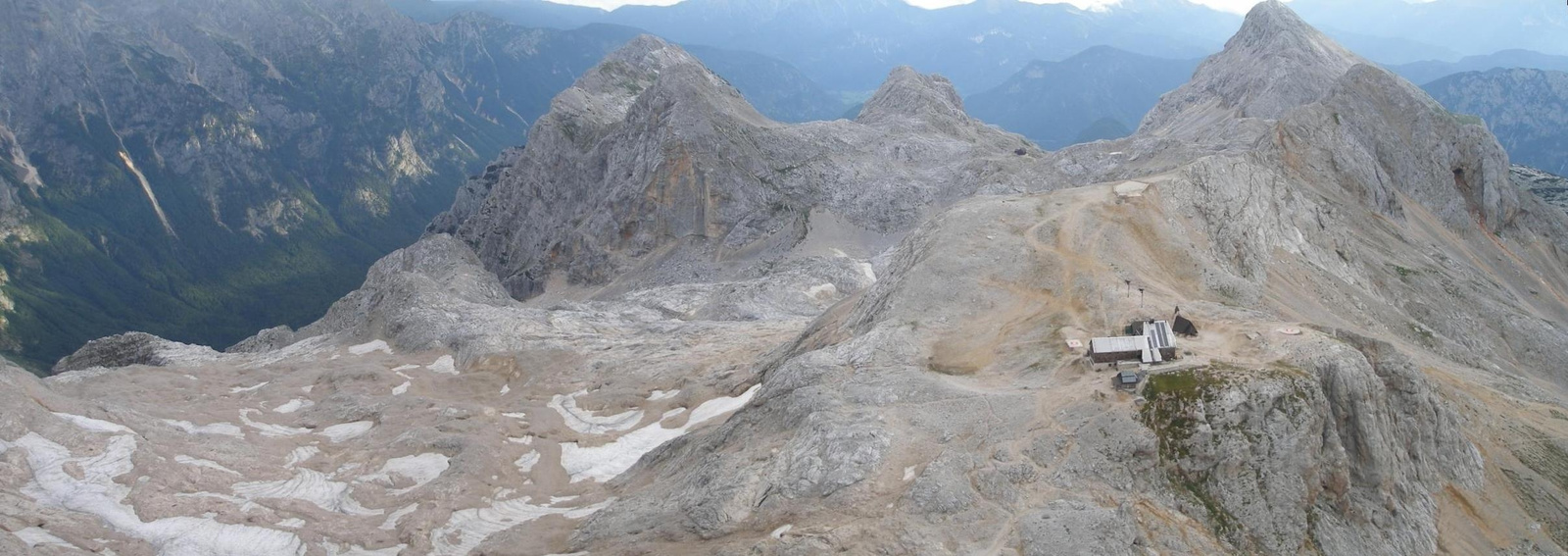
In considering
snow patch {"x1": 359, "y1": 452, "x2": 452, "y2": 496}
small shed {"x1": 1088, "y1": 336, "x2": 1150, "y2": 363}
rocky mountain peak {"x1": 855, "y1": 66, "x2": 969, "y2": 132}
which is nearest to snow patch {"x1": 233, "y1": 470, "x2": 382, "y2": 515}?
snow patch {"x1": 359, "y1": 452, "x2": 452, "y2": 496}

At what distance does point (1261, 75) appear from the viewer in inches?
4754

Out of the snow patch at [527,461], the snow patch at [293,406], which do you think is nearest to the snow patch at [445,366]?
the snow patch at [293,406]

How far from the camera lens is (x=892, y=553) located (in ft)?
80.9

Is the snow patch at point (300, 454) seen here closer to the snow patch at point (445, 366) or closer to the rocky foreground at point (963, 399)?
the rocky foreground at point (963, 399)

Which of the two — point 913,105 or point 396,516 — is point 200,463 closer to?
point 396,516

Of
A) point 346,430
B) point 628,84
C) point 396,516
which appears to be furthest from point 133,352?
point 628,84

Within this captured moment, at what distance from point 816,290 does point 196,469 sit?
4956 cm

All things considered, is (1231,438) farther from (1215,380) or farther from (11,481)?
(11,481)

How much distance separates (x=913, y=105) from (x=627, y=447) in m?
97.8

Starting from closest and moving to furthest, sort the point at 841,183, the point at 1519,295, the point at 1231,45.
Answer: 1. the point at 1519,295
2. the point at 841,183
3. the point at 1231,45

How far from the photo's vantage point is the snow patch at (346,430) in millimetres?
46219

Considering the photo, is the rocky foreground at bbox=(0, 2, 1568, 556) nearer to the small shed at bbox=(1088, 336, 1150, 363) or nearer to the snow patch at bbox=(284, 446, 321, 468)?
the snow patch at bbox=(284, 446, 321, 468)

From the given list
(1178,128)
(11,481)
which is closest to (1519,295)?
(1178,128)

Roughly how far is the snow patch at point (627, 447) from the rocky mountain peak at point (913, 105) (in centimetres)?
8664
